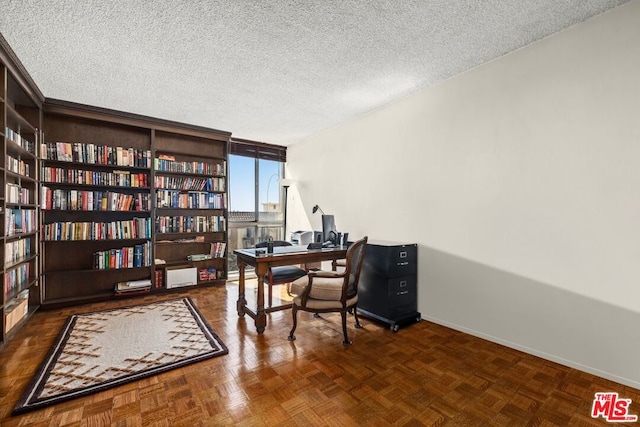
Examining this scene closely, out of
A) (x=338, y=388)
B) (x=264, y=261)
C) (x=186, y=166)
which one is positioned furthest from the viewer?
(x=186, y=166)

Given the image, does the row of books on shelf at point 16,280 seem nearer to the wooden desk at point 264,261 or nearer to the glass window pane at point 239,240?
the wooden desk at point 264,261

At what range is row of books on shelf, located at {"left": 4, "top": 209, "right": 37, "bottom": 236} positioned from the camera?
108 inches

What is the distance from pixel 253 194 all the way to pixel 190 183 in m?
1.33

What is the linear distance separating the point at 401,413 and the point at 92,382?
2163mm

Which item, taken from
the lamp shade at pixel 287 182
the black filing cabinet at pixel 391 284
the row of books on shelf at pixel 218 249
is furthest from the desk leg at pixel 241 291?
the lamp shade at pixel 287 182

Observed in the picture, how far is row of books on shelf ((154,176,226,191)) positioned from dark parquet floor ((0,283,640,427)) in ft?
7.88

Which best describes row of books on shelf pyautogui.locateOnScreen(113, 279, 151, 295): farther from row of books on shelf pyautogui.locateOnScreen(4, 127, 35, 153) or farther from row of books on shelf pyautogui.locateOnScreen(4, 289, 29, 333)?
row of books on shelf pyautogui.locateOnScreen(4, 127, 35, 153)

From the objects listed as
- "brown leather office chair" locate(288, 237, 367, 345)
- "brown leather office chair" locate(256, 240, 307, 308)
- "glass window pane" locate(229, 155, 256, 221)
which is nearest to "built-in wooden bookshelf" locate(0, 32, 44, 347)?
"brown leather office chair" locate(256, 240, 307, 308)

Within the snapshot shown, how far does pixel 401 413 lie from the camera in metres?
1.79

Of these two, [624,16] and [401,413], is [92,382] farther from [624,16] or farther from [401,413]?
[624,16]

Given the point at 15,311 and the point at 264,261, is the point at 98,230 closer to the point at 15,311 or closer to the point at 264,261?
the point at 15,311

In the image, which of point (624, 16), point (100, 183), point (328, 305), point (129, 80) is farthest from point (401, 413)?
point (100, 183)

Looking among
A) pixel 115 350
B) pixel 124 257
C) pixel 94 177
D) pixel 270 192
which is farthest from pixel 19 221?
pixel 270 192

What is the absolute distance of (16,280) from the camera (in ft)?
10.1
